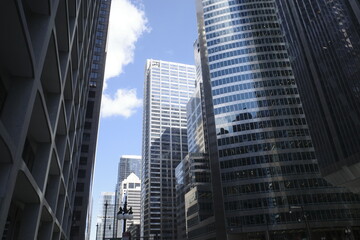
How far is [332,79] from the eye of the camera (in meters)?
→ 57.6

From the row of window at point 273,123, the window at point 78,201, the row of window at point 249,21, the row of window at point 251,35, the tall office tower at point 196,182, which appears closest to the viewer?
the window at point 78,201

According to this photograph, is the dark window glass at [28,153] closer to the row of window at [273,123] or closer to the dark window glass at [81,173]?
the dark window glass at [81,173]

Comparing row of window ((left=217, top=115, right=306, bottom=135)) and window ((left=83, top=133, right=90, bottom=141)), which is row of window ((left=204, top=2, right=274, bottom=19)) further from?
window ((left=83, top=133, right=90, bottom=141))

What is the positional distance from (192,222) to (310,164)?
151 feet

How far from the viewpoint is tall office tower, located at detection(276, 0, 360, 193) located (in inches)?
2041

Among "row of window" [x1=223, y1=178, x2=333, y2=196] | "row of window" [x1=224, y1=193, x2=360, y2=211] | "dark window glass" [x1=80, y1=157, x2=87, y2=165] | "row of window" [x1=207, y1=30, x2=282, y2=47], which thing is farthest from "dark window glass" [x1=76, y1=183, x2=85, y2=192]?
"row of window" [x1=207, y1=30, x2=282, y2=47]

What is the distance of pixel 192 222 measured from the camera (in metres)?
107

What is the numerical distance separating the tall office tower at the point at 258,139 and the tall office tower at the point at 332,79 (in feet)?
59.7

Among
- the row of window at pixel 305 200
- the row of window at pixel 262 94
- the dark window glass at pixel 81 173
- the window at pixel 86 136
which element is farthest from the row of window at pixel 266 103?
the dark window glass at pixel 81 173

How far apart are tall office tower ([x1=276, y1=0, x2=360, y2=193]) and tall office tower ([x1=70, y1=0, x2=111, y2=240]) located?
45.1 m

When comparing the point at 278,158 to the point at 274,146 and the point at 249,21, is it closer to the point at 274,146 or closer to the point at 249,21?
the point at 274,146

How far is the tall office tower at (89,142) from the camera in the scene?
237ft

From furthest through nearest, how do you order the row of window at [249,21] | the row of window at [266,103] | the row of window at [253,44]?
the row of window at [249,21]
the row of window at [253,44]
the row of window at [266,103]

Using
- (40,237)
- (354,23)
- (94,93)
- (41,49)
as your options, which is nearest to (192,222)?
(94,93)
